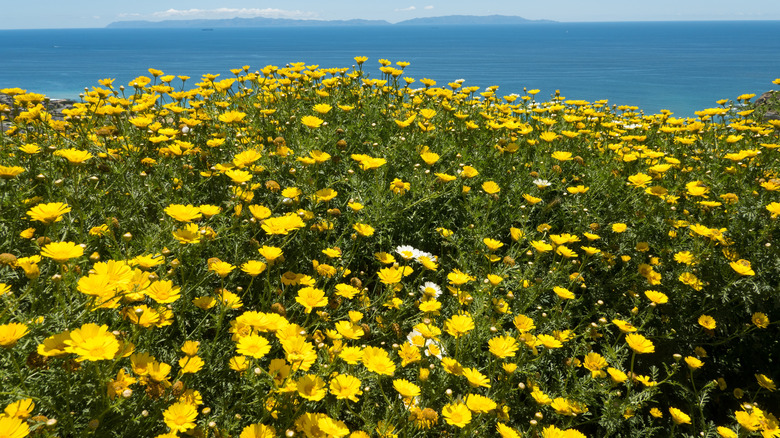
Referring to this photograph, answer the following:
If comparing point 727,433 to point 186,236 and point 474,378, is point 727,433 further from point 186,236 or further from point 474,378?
point 186,236

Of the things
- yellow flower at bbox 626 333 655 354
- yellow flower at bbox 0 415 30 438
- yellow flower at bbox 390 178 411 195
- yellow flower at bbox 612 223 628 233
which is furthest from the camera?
yellow flower at bbox 612 223 628 233

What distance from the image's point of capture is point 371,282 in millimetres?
2916

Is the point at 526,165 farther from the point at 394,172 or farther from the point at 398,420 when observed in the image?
the point at 398,420

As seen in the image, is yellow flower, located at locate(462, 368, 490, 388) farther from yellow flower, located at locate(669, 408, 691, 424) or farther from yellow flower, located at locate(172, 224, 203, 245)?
yellow flower, located at locate(172, 224, 203, 245)

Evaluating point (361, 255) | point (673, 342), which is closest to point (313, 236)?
point (361, 255)

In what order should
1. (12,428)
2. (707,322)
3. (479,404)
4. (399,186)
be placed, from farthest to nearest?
(399,186), (707,322), (479,404), (12,428)

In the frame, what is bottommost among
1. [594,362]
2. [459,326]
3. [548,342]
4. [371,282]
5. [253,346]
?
[594,362]

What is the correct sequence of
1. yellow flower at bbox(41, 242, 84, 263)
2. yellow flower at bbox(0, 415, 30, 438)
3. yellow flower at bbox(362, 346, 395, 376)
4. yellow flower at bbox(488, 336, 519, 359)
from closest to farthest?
yellow flower at bbox(0, 415, 30, 438), yellow flower at bbox(41, 242, 84, 263), yellow flower at bbox(362, 346, 395, 376), yellow flower at bbox(488, 336, 519, 359)

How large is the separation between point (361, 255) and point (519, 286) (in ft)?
3.25

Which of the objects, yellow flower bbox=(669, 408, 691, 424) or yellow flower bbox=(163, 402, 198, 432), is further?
yellow flower bbox=(669, 408, 691, 424)

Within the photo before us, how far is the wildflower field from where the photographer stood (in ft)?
5.32

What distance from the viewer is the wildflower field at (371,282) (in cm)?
162

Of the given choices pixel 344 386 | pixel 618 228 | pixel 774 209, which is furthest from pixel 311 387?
→ pixel 774 209

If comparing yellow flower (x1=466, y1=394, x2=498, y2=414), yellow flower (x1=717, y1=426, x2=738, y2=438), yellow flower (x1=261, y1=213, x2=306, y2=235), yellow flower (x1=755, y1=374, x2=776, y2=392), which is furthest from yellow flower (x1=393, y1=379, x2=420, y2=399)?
yellow flower (x1=755, y1=374, x2=776, y2=392)
